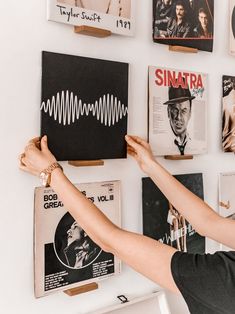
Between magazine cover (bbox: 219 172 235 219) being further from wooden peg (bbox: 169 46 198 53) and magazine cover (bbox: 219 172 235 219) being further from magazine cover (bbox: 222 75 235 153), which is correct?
wooden peg (bbox: 169 46 198 53)

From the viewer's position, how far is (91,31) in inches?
44.0

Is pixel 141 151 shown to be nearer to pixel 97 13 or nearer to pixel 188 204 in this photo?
pixel 188 204

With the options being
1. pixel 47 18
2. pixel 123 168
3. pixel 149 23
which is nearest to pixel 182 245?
pixel 123 168

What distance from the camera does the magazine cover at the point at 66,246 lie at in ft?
3.63

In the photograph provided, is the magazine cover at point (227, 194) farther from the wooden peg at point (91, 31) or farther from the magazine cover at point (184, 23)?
the wooden peg at point (91, 31)

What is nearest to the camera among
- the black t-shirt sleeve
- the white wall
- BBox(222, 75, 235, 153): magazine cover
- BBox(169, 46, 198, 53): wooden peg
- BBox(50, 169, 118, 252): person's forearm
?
the black t-shirt sleeve

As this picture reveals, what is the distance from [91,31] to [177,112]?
1.40 ft

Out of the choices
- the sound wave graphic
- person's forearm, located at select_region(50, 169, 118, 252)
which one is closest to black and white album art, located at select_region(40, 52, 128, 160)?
the sound wave graphic

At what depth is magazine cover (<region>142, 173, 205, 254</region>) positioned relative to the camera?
1.34m

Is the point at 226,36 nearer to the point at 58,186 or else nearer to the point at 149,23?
the point at 149,23

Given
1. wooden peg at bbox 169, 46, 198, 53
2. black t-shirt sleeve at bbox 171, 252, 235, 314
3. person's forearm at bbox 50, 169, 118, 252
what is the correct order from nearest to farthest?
black t-shirt sleeve at bbox 171, 252, 235, 314 → person's forearm at bbox 50, 169, 118, 252 → wooden peg at bbox 169, 46, 198, 53

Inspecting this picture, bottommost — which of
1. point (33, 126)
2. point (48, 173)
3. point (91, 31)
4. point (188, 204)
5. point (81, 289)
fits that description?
point (81, 289)

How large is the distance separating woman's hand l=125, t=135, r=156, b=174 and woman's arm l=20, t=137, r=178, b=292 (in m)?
0.36

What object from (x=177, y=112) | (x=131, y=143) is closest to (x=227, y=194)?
(x=177, y=112)
